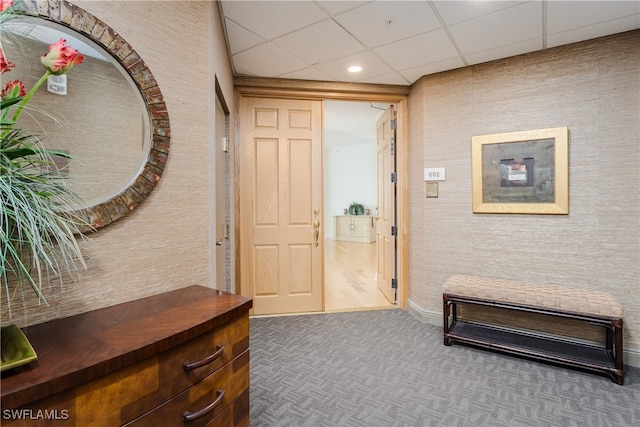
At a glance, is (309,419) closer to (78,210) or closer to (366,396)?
(366,396)

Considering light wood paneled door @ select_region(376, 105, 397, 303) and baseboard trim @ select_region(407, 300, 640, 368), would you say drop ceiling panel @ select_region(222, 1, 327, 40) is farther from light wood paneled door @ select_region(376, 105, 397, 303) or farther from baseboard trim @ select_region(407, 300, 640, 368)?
baseboard trim @ select_region(407, 300, 640, 368)

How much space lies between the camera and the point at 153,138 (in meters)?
1.44

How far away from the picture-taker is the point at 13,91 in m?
0.84

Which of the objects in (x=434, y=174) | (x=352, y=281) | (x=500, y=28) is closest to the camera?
(x=500, y=28)

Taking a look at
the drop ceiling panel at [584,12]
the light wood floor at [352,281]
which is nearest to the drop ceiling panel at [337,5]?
the drop ceiling panel at [584,12]

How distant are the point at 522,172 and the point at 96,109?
3.15m

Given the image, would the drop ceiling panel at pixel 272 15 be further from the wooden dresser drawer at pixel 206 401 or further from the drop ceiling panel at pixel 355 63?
the wooden dresser drawer at pixel 206 401

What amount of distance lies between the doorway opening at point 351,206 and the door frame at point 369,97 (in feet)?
2.27

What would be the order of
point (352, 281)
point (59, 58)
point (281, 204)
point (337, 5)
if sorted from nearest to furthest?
point (59, 58) → point (337, 5) → point (281, 204) → point (352, 281)

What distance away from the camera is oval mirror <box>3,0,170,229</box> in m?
1.07

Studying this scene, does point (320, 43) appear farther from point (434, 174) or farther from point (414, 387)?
point (414, 387)

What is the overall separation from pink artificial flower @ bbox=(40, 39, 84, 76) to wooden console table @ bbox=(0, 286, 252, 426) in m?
0.82

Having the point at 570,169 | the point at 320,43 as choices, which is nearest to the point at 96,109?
the point at 320,43

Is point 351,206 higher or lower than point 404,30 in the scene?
lower
